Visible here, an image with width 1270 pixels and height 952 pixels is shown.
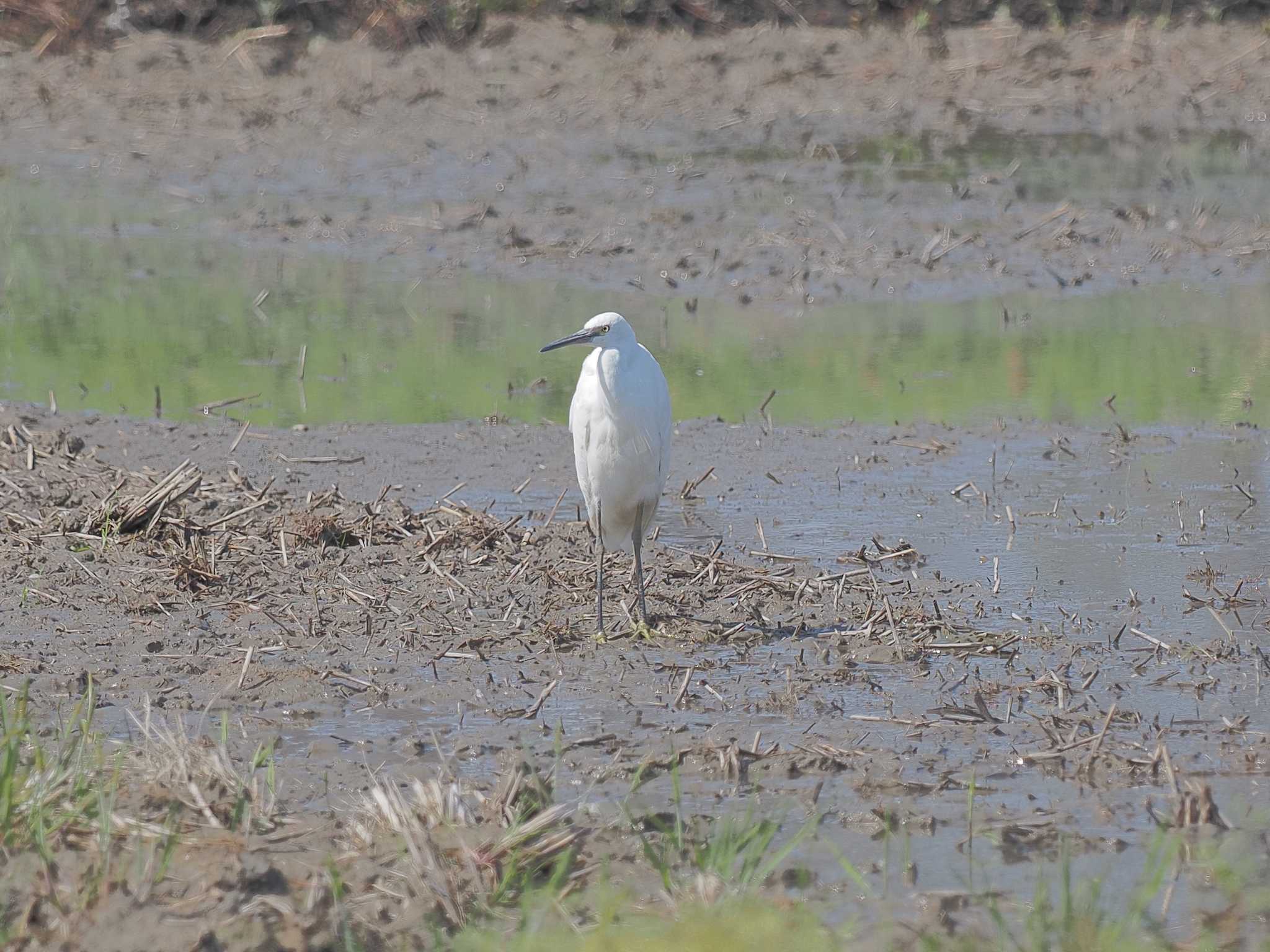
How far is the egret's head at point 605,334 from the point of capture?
6.58 meters

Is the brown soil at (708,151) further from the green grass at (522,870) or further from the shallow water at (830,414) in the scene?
the green grass at (522,870)

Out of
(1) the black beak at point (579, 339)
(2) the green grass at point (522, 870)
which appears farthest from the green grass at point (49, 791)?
(1) the black beak at point (579, 339)

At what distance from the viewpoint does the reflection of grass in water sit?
32.9ft

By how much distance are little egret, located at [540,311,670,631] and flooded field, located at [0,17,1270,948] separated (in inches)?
13.9

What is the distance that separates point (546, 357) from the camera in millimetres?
11281

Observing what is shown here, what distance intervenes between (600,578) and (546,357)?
4875 mm

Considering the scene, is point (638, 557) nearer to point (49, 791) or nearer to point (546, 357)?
point (49, 791)

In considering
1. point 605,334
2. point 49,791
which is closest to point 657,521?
point 605,334

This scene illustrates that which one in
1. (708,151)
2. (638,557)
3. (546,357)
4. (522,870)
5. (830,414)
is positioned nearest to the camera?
(522,870)

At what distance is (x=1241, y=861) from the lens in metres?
4.41

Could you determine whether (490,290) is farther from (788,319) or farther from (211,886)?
(211,886)

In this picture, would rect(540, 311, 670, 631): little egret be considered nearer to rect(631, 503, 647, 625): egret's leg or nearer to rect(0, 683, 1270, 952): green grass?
rect(631, 503, 647, 625): egret's leg

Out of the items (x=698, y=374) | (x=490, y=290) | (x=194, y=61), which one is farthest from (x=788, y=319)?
(x=194, y=61)

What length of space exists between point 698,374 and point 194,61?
1000 centimetres
